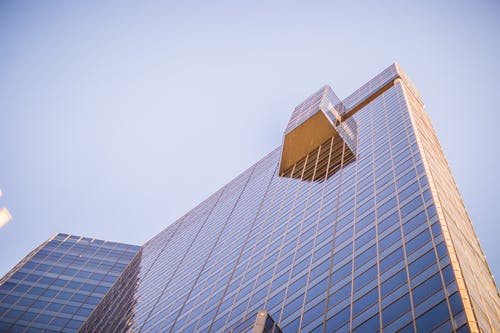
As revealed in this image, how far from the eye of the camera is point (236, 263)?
46.3 metres

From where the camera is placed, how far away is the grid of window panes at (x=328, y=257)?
23844 millimetres

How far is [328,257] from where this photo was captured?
33.1 meters

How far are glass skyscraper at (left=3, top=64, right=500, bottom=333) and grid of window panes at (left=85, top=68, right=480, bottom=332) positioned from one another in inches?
4.7

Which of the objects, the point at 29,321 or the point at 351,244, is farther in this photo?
the point at 29,321

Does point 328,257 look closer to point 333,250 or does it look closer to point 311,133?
point 333,250

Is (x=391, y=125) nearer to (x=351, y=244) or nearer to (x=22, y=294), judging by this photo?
(x=351, y=244)

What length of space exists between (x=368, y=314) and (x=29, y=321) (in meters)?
61.4

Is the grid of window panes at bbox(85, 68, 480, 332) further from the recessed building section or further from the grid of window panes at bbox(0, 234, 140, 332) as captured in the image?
the grid of window panes at bbox(0, 234, 140, 332)

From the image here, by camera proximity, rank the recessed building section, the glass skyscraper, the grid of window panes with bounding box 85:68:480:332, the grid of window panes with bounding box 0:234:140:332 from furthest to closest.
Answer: the grid of window panes with bounding box 0:234:140:332 → the recessed building section → the grid of window panes with bounding box 85:68:480:332 → the glass skyscraper

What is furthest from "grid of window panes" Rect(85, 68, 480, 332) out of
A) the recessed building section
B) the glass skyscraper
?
the recessed building section

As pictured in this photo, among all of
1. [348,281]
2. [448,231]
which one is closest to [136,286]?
[348,281]

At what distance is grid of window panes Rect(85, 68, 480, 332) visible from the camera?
78.2ft

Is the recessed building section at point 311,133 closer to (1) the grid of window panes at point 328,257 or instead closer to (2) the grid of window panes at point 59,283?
(1) the grid of window panes at point 328,257

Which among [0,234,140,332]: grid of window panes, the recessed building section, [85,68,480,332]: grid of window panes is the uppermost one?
[0,234,140,332]: grid of window panes
